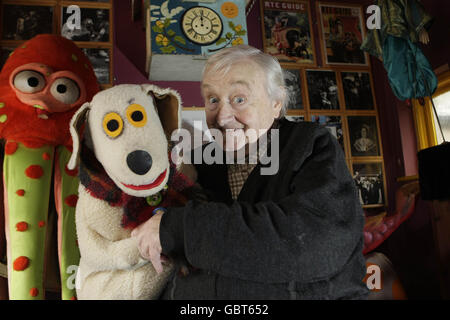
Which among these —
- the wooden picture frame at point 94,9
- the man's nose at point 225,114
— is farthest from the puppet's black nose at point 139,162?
the wooden picture frame at point 94,9

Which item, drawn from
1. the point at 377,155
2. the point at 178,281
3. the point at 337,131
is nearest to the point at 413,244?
the point at 377,155

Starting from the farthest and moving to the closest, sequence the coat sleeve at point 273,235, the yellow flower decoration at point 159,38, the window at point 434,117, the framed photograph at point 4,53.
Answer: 1. the window at point 434,117
2. the framed photograph at point 4,53
3. the yellow flower decoration at point 159,38
4. the coat sleeve at point 273,235

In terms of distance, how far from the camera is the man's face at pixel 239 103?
3.02 feet

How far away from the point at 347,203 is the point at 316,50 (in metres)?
2.25

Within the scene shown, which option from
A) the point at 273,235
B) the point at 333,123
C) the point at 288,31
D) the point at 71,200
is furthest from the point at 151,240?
the point at 288,31

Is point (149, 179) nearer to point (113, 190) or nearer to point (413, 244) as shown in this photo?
point (113, 190)

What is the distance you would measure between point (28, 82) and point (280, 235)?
960 mm

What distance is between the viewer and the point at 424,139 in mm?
2559

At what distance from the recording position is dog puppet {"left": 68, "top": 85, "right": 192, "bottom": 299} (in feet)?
2.30

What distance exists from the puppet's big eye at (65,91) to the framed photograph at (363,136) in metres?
2.09

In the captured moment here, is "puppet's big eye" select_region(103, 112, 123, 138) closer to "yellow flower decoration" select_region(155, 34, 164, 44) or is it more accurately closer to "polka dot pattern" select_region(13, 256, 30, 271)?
"polka dot pattern" select_region(13, 256, 30, 271)

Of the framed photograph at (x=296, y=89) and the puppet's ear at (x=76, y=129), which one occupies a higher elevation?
the framed photograph at (x=296, y=89)

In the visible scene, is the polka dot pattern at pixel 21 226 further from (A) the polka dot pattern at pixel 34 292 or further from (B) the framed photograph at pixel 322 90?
(B) the framed photograph at pixel 322 90

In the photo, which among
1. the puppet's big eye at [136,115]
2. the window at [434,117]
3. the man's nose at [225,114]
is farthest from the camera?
the window at [434,117]
